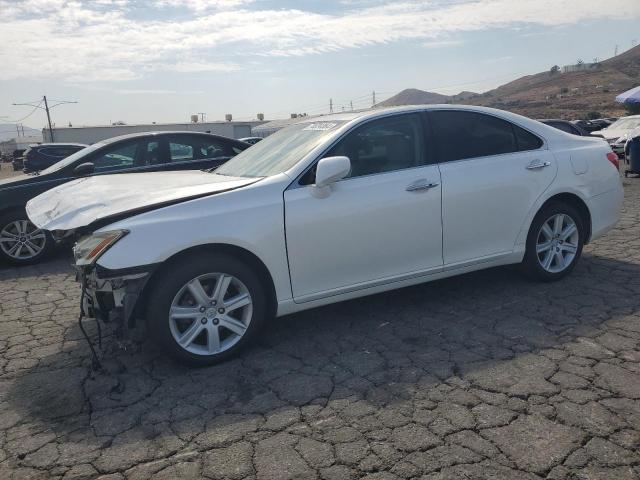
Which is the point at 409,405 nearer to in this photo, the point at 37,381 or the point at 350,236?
the point at 350,236

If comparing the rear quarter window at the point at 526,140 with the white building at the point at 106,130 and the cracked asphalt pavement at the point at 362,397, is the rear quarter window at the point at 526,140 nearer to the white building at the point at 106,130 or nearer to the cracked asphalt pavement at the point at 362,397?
the cracked asphalt pavement at the point at 362,397

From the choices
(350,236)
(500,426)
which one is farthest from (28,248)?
(500,426)

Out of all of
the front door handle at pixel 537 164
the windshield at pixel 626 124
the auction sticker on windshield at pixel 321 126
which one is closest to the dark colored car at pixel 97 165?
the auction sticker on windshield at pixel 321 126

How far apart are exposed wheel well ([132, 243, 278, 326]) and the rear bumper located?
10.3 feet

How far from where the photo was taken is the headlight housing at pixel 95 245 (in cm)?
346

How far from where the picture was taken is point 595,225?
204 inches

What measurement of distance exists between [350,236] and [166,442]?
6.06 ft

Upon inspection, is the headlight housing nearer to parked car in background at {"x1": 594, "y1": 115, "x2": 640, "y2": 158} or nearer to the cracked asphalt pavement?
the cracked asphalt pavement

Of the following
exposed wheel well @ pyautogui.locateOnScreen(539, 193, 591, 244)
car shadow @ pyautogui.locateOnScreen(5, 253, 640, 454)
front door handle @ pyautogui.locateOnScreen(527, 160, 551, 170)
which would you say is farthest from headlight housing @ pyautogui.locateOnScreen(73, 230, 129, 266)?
exposed wheel well @ pyautogui.locateOnScreen(539, 193, 591, 244)

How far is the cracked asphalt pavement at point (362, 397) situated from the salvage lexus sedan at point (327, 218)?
0.33m

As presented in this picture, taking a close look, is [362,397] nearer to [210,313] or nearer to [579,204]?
[210,313]

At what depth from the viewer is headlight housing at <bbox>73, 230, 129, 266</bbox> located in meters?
3.46

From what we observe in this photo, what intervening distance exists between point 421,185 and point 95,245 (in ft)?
7.71

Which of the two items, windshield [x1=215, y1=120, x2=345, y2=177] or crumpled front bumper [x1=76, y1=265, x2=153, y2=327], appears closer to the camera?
crumpled front bumper [x1=76, y1=265, x2=153, y2=327]
